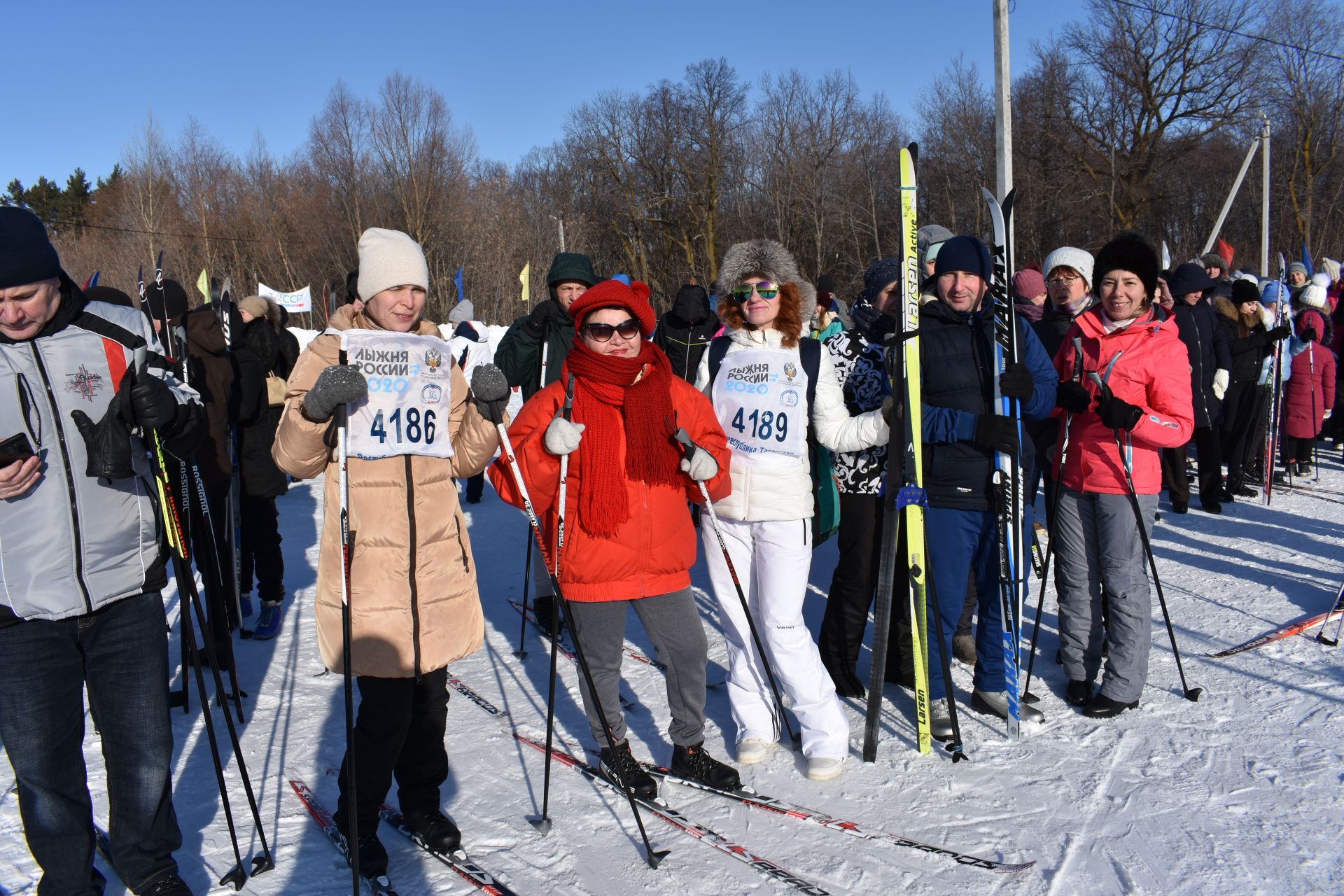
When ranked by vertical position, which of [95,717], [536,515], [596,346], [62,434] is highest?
[596,346]

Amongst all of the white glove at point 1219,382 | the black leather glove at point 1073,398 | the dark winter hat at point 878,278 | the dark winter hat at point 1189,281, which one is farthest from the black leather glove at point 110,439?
the white glove at point 1219,382

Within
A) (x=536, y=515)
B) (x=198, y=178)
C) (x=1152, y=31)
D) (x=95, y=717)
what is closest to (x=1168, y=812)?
(x=536, y=515)

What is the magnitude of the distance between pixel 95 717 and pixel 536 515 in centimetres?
150

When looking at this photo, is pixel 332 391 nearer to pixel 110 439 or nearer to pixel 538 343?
pixel 110 439

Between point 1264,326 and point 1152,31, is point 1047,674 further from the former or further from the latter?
point 1152,31

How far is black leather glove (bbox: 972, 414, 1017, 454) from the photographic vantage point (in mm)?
3426

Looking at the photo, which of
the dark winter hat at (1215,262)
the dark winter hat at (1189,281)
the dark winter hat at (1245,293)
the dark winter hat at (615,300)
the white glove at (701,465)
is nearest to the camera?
the dark winter hat at (615,300)

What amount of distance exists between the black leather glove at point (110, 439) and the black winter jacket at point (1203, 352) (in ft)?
22.5

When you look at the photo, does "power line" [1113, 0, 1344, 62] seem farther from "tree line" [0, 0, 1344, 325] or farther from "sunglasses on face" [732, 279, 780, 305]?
"sunglasses on face" [732, 279, 780, 305]

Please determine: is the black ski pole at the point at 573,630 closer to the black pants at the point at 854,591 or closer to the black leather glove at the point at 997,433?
the black pants at the point at 854,591

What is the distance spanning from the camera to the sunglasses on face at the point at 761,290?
3549 millimetres

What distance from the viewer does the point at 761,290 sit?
3.55 m

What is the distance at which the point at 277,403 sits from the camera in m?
5.98

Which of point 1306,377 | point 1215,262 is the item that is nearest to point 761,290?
point 1215,262
